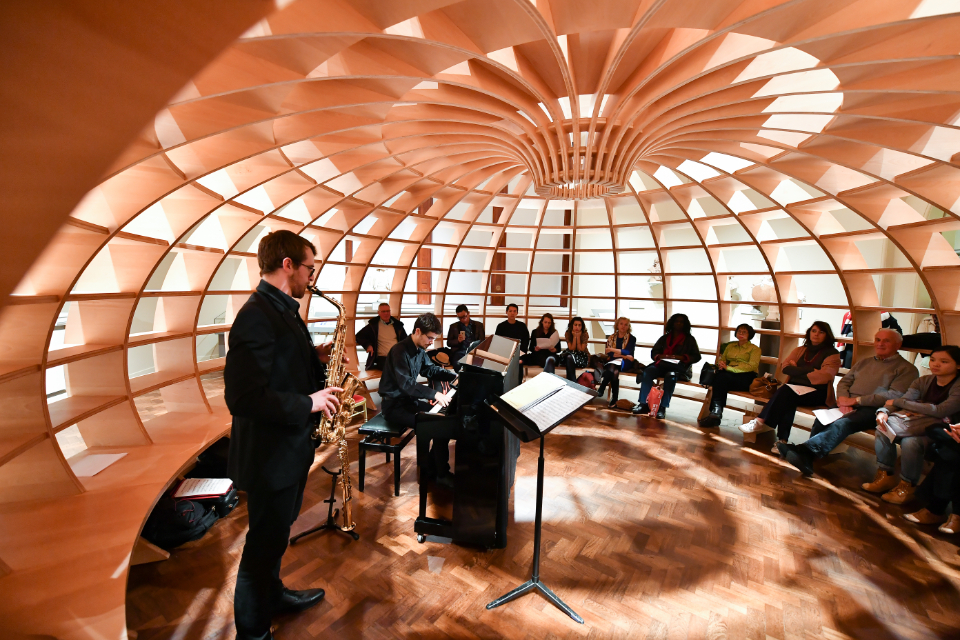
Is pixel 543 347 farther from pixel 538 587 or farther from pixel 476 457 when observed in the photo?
pixel 538 587

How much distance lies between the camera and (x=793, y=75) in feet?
10.2

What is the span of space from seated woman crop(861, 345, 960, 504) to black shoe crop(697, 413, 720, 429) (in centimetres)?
194

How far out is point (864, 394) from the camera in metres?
4.76

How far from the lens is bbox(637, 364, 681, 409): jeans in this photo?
6.61 meters

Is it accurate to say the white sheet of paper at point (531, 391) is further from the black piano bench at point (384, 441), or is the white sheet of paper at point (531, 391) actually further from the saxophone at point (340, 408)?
the black piano bench at point (384, 441)

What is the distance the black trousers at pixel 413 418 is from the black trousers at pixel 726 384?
170 inches

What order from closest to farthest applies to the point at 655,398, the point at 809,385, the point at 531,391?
the point at 531,391 < the point at 809,385 < the point at 655,398

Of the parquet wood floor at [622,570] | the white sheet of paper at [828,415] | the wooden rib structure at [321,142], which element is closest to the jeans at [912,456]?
the parquet wood floor at [622,570]

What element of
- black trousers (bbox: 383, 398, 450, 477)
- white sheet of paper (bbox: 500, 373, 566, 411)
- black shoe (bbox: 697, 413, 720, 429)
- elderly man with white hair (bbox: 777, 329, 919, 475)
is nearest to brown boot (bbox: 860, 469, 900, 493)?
elderly man with white hair (bbox: 777, 329, 919, 475)

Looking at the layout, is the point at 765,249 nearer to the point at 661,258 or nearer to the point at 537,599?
the point at 661,258

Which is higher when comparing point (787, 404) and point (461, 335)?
point (461, 335)

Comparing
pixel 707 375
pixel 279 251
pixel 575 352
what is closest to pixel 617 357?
pixel 575 352

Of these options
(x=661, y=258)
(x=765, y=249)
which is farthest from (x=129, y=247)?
(x=765, y=249)

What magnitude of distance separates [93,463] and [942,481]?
720cm
